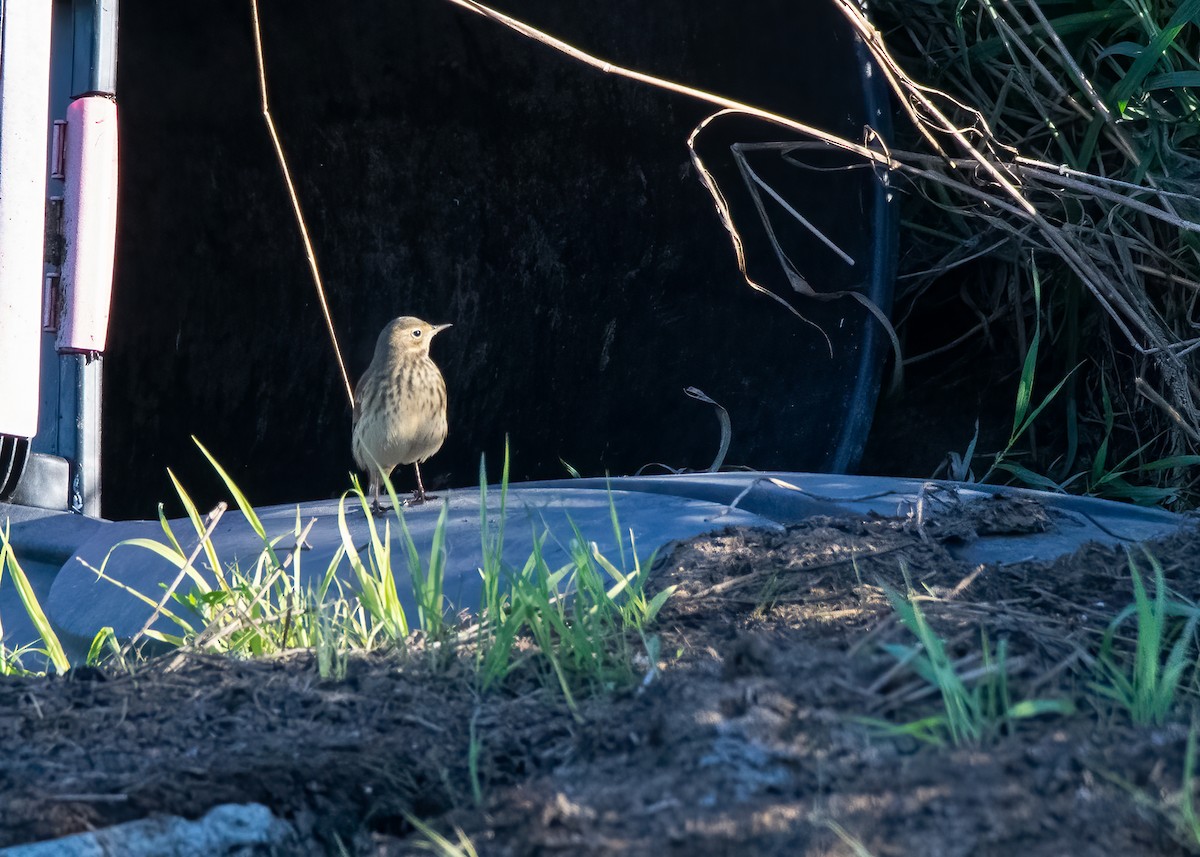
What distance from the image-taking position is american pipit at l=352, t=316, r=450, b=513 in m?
3.53

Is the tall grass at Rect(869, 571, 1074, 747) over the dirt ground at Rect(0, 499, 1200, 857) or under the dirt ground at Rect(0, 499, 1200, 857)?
over

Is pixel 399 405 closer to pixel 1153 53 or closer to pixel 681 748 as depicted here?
pixel 1153 53

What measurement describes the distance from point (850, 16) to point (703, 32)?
1.12 meters

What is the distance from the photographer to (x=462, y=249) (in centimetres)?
471

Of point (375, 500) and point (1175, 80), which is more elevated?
point (1175, 80)

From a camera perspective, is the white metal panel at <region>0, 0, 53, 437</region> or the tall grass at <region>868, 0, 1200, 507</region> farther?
the tall grass at <region>868, 0, 1200, 507</region>

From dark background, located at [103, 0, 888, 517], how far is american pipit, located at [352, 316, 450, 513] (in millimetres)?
911

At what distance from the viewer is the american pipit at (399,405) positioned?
3.53 m

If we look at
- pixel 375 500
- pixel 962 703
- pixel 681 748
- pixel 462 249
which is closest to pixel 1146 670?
pixel 962 703

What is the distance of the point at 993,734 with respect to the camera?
125 centimetres

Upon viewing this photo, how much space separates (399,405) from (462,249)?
1.31 metres

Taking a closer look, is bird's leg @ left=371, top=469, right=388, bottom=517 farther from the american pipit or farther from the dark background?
Answer: the dark background

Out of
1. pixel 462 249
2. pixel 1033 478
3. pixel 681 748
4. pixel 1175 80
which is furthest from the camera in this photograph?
pixel 462 249

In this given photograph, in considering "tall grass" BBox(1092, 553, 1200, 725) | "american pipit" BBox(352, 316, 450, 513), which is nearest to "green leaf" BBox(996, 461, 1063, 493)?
"american pipit" BBox(352, 316, 450, 513)
